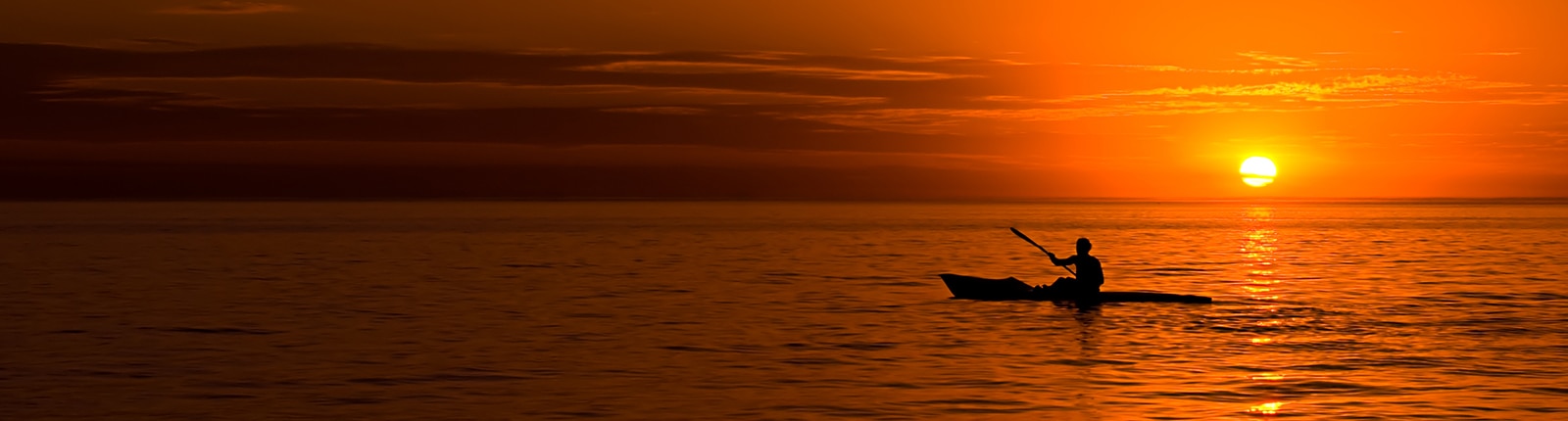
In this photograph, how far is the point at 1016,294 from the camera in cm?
3484

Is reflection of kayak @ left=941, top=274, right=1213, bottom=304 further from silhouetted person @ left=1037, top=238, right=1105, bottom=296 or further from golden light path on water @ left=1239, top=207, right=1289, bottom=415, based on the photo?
golden light path on water @ left=1239, top=207, right=1289, bottom=415

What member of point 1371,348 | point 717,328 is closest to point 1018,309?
point 717,328

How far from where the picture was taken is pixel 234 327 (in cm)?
2961

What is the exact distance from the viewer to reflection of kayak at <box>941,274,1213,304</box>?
112ft

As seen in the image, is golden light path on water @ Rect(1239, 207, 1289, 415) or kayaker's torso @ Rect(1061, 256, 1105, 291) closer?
golden light path on water @ Rect(1239, 207, 1289, 415)

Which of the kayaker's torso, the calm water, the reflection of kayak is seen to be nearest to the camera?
the calm water

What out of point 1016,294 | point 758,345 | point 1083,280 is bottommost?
point 758,345

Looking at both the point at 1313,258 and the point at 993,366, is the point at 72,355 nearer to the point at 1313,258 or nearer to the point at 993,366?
the point at 993,366

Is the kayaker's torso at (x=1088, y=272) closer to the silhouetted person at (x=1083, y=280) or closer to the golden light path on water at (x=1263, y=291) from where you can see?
the silhouetted person at (x=1083, y=280)

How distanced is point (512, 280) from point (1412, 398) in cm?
3049

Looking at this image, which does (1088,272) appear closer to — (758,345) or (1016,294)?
(1016,294)

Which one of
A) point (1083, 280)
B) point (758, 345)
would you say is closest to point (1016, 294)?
point (1083, 280)

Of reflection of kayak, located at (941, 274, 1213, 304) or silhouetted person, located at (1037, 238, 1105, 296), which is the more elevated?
silhouetted person, located at (1037, 238, 1105, 296)

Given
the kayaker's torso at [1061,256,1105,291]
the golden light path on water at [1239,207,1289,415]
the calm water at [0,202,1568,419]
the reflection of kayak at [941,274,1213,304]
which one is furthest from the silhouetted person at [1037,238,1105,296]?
the golden light path on water at [1239,207,1289,415]
